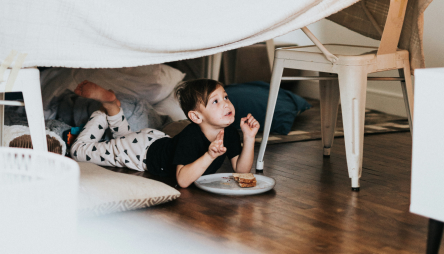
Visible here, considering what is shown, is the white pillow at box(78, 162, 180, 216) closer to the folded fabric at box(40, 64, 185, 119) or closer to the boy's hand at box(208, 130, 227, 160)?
the boy's hand at box(208, 130, 227, 160)

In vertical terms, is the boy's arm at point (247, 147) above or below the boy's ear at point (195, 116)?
below

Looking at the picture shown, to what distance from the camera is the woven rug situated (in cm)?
215

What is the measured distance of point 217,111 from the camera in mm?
1417

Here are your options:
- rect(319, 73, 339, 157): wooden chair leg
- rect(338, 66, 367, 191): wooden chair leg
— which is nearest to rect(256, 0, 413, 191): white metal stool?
rect(338, 66, 367, 191): wooden chair leg

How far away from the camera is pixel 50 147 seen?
1620 mm

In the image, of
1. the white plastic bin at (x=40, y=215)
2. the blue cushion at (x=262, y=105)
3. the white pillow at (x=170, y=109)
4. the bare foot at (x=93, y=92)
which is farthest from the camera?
the blue cushion at (x=262, y=105)

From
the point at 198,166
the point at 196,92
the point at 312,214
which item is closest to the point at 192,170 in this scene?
the point at 198,166

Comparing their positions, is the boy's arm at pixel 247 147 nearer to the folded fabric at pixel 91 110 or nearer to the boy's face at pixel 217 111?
the boy's face at pixel 217 111

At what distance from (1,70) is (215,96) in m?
0.63

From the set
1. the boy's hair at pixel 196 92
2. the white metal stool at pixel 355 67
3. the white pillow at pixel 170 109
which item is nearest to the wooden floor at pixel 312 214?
the white metal stool at pixel 355 67

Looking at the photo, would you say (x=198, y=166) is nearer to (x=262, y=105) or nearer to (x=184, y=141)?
(x=184, y=141)

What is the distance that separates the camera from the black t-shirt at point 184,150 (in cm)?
142

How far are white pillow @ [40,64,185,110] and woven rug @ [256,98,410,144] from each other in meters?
0.49

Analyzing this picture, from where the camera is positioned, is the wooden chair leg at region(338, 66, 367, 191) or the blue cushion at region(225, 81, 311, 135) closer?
the wooden chair leg at region(338, 66, 367, 191)
